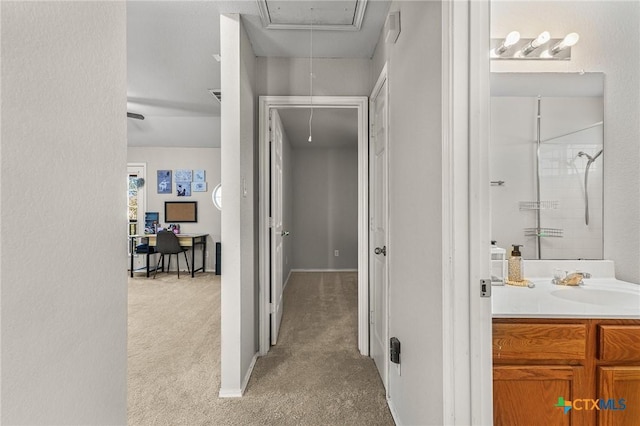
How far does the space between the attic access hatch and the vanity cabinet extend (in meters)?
1.93

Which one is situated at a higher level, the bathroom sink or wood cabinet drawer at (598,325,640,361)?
the bathroom sink

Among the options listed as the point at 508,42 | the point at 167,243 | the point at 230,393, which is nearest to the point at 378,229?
the point at 508,42

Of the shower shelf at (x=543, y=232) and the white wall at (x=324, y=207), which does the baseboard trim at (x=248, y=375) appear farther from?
the white wall at (x=324, y=207)

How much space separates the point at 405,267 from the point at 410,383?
55cm

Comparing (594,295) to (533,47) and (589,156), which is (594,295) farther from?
(533,47)

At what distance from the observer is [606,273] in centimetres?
162

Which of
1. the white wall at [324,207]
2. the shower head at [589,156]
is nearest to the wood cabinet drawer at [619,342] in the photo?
the shower head at [589,156]

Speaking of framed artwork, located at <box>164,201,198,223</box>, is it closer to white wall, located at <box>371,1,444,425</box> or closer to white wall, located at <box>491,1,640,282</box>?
white wall, located at <box>371,1,444,425</box>

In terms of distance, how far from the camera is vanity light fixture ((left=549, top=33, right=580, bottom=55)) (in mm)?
1675

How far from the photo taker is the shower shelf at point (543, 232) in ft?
5.53

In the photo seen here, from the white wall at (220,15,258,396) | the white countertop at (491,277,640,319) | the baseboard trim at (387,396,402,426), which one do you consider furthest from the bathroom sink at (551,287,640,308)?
the white wall at (220,15,258,396)

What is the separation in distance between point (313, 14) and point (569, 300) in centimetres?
214

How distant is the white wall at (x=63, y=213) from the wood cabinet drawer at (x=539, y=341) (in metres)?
1.33

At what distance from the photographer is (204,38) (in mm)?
2336
